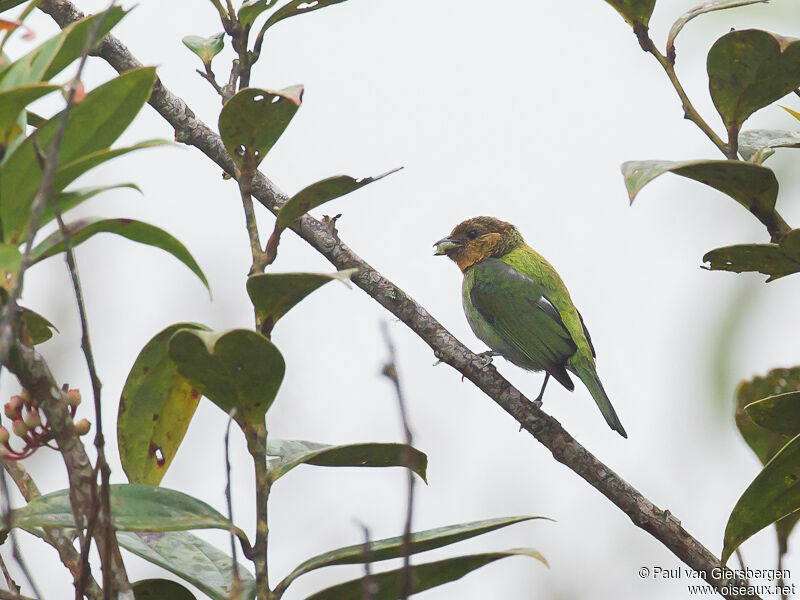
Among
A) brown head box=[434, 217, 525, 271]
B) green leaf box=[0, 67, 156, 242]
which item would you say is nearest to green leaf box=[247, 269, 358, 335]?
green leaf box=[0, 67, 156, 242]

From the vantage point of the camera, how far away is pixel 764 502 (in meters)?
2.00

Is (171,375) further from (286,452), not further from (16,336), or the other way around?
(16,336)

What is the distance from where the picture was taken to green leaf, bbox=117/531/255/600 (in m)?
1.69

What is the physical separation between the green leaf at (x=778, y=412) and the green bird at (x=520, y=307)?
2469mm

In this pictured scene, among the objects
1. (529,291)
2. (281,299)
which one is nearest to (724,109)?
(281,299)

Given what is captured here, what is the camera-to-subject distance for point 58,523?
1.45 metres

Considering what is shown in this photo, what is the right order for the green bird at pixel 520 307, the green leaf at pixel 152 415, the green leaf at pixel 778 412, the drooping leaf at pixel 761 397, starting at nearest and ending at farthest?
1. the green leaf at pixel 152 415
2. the green leaf at pixel 778 412
3. the drooping leaf at pixel 761 397
4. the green bird at pixel 520 307

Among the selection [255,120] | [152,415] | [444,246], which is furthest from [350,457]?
[444,246]

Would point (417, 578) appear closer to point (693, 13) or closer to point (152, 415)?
point (152, 415)

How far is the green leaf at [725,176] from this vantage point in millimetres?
1751

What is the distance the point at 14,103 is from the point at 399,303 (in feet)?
3.67

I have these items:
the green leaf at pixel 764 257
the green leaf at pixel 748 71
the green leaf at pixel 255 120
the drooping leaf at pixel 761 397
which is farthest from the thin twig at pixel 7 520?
the drooping leaf at pixel 761 397

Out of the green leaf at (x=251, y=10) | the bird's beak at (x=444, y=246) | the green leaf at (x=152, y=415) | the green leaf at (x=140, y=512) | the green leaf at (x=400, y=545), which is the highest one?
the bird's beak at (x=444, y=246)

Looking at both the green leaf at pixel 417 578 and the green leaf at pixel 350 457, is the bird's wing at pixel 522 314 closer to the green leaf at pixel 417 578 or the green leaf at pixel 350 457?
the green leaf at pixel 350 457
